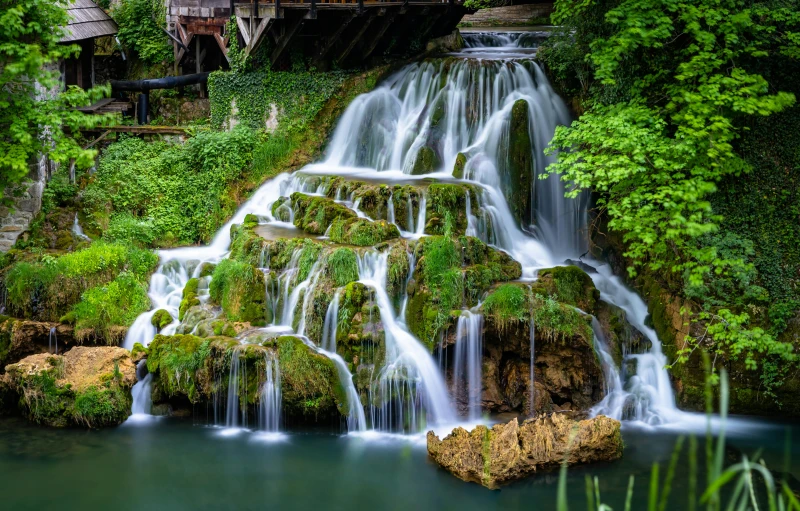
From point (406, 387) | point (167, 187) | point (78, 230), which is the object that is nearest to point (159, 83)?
point (167, 187)

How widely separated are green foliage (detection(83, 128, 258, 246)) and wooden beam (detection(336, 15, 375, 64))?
265 cm

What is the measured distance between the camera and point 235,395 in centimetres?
987

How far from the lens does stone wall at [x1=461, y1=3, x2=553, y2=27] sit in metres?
21.8

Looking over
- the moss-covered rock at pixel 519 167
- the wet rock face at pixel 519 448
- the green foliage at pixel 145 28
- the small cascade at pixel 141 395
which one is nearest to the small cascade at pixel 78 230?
the small cascade at pixel 141 395

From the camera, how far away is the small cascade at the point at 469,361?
1016 centimetres

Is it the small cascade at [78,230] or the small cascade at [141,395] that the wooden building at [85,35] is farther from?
the small cascade at [141,395]

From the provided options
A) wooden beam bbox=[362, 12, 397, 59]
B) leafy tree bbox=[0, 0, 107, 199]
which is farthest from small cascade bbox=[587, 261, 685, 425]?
leafy tree bbox=[0, 0, 107, 199]

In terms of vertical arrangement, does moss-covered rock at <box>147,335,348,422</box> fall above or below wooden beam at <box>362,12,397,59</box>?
below

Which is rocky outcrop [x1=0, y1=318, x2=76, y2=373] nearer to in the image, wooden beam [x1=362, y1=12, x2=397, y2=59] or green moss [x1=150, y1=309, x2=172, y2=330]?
green moss [x1=150, y1=309, x2=172, y2=330]

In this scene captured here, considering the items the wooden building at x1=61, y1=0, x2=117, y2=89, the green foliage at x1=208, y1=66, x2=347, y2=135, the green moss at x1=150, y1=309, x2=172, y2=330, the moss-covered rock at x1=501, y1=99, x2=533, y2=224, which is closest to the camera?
the green moss at x1=150, y1=309, x2=172, y2=330

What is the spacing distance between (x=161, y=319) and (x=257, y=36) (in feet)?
23.4

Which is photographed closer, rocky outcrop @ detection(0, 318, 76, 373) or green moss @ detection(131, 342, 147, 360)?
green moss @ detection(131, 342, 147, 360)

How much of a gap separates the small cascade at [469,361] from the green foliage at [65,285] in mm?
5034

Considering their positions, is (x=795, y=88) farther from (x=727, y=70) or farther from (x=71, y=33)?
(x=71, y=33)
